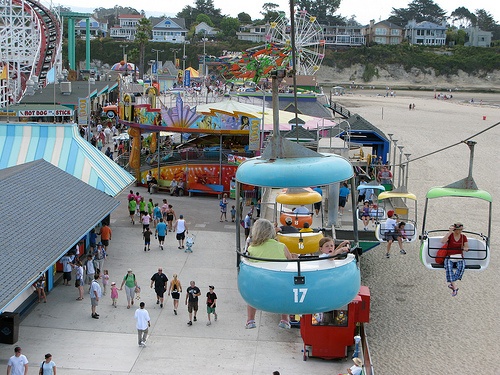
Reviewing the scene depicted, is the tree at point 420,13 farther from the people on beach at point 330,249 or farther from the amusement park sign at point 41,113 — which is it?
the people on beach at point 330,249

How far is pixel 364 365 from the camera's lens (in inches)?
541

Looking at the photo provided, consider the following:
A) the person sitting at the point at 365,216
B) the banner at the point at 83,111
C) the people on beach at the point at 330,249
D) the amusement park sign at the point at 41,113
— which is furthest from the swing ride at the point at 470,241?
the amusement park sign at the point at 41,113

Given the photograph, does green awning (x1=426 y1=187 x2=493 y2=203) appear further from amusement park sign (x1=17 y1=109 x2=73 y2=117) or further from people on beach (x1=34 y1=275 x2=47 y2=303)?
amusement park sign (x1=17 y1=109 x2=73 y2=117)

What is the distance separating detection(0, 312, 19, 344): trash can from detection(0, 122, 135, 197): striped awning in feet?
25.9

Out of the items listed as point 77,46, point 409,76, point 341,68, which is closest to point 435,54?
point 409,76

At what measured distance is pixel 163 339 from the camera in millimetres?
15352

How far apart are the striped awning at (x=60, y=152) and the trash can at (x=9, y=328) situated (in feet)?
25.9

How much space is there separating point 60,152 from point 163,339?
948cm

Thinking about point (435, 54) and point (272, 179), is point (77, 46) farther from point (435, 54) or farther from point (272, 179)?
point (272, 179)

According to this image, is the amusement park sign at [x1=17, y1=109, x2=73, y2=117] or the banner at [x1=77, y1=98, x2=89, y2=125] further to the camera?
the amusement park sign at [x1=17, y1=109, x2=73, y2=117]

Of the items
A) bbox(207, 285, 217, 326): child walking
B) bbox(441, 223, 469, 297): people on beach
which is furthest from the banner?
bbox(441, 223, 469, 297): people on beach

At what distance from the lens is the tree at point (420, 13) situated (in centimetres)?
18750

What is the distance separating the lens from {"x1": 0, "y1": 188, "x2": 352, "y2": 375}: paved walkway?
46.1ft

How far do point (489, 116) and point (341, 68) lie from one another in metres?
68.4
